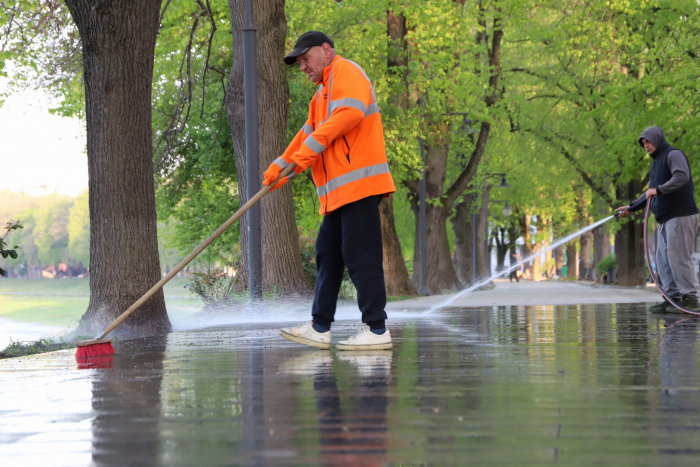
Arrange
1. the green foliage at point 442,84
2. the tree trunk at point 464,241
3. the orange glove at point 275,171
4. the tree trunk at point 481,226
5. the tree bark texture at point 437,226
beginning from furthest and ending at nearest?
the tree trunk at point 481,226
the tree trunk at point 464,241
the tree bark texture at point 437,226
the green foliage at point 442,84
the orange glove at point 275,171

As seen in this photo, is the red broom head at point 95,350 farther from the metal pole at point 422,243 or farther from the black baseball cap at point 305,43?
the metal pole at point 422,243

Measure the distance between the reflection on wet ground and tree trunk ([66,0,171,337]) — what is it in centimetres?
199

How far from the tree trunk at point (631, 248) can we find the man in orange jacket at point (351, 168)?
2214 cm

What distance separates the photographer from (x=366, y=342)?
5508 mm

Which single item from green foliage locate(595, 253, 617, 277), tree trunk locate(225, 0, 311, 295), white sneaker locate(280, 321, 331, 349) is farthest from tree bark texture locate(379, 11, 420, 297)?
white sneaker locate(280, 321, 331, 349)

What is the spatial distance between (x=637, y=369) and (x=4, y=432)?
10.2 ft

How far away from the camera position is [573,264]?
179 feet

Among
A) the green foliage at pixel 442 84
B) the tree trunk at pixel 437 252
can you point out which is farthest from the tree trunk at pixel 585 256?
the tree trunk at pixel 437 252

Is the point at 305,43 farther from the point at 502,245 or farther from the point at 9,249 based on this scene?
the point at 502,245

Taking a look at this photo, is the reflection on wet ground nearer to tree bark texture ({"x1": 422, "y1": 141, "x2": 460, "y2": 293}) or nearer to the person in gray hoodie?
the person in gray hoodie

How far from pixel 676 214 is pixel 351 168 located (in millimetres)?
5051

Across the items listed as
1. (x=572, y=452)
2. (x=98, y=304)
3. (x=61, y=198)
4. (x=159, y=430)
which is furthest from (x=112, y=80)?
(x=61, y=198)

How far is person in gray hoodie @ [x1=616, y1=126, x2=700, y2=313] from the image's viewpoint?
8.91m

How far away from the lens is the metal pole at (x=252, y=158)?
10.5 m
